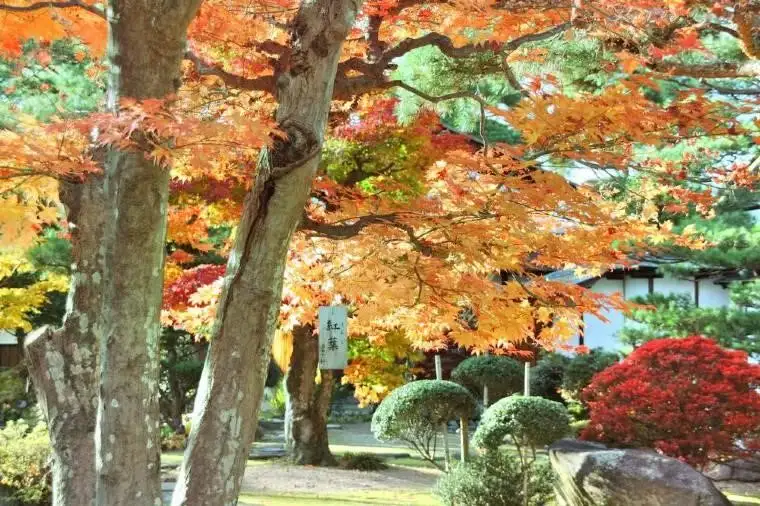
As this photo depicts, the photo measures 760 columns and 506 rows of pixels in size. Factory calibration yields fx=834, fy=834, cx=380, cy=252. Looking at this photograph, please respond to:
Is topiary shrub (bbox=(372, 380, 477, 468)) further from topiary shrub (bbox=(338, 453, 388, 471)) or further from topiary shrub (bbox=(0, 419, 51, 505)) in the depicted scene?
topiary shrub (bbox=(0, 419, 51, 505))

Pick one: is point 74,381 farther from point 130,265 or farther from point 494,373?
point 494,373

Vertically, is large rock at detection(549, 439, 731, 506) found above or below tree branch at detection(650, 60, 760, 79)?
below

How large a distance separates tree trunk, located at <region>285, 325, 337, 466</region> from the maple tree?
182 inches

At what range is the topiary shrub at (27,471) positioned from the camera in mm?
6984

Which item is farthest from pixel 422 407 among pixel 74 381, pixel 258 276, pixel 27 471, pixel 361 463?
pixel 258 276

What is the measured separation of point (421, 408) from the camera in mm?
8789

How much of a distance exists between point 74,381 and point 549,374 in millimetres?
11790

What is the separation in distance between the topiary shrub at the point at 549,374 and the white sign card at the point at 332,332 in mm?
8726

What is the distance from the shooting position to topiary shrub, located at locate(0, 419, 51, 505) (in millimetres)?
6984

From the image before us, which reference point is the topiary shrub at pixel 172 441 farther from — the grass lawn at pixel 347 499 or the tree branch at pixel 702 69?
the tree branch at pixel 702 69

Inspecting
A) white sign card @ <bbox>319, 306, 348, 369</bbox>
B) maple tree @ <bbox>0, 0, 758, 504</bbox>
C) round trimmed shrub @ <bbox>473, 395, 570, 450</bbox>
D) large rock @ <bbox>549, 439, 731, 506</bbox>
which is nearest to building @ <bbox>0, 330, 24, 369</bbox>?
white sign card @ <bbox>319, 306, 348, 369</bbox>

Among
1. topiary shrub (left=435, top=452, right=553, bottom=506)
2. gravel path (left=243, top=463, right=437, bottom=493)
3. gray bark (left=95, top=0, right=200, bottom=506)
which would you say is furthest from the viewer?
gravel path (left=243, top=463, right=437, bottom=493)

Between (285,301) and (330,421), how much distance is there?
976cm

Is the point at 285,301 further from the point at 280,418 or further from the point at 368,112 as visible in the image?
the point at 280,418
